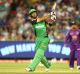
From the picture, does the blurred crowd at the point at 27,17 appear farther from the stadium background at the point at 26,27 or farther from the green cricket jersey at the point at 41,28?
the green cricket jersey at the point at 41,28

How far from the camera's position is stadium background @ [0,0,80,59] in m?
25.1

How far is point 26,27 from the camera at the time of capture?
27.0 m

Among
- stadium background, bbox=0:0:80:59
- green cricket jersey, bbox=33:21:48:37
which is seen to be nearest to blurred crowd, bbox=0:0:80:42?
stadium background, bbox=0:0:80:59

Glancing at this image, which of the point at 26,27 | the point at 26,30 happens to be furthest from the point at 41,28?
the point at 26,27

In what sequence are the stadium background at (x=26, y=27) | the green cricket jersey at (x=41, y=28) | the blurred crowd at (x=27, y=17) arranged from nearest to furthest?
1. the green cricket jersey at (x=41, y=28)
2. the stadium background at (x=26, y=27)
3. the blurred crowd at (x=27, y=17)

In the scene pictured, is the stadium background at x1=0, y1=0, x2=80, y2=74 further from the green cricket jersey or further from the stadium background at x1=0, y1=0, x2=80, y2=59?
the green cricket jersey

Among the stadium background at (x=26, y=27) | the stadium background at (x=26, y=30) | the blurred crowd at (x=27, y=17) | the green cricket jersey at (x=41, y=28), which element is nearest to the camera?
the green cricket jersey at (x=41, y=28)

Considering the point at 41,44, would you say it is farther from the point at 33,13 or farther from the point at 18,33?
the point at 18,33

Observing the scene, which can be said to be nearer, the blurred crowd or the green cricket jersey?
the green cricket jersey

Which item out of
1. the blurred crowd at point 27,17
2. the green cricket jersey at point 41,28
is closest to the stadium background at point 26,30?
the blurred crowd at point 27,17

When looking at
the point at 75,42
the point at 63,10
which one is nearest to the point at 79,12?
the point at 63,10

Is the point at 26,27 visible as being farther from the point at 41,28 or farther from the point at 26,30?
the point at 41,28

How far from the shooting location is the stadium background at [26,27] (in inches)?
990

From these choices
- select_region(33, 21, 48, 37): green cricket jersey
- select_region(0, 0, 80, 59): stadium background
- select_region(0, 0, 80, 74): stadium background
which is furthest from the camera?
select_region(0, 0, 80, 59): stadium background
